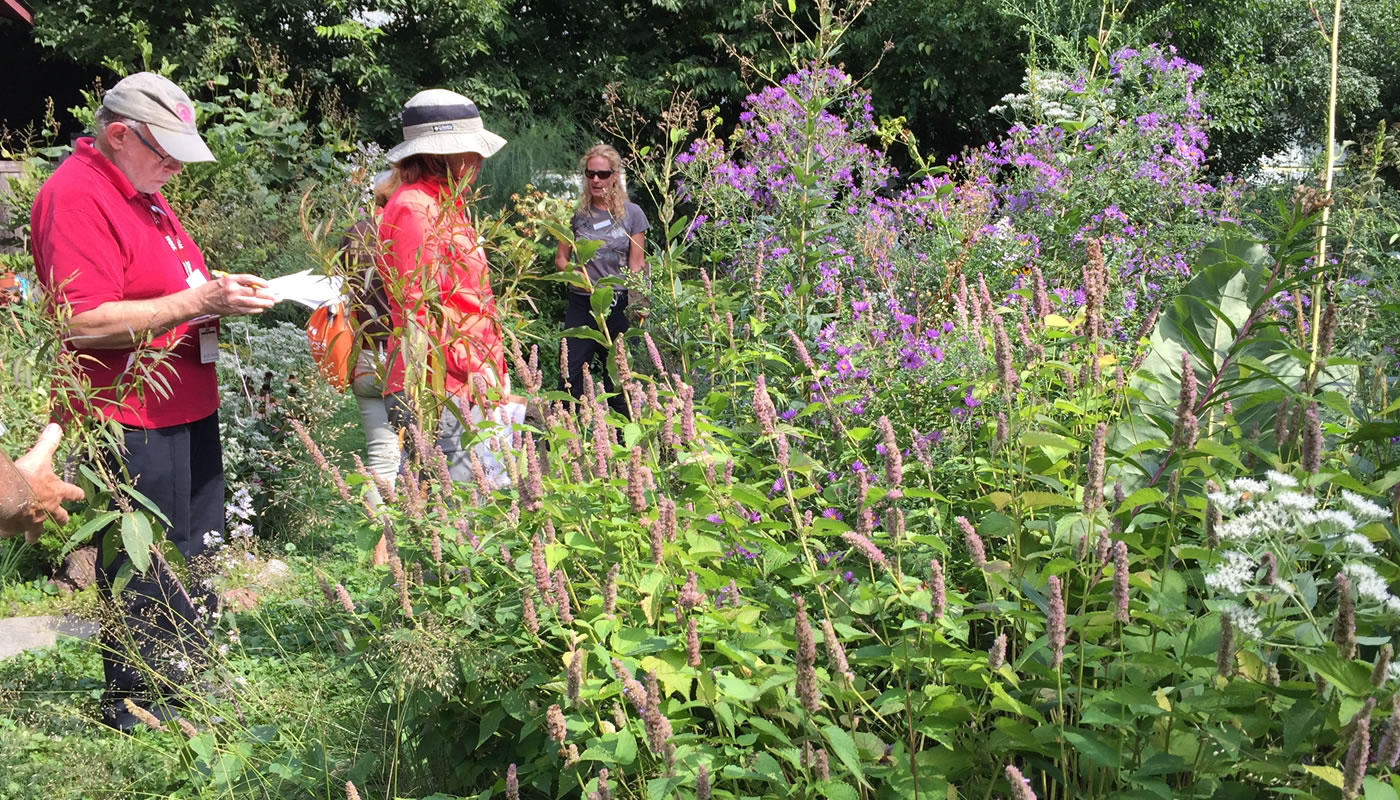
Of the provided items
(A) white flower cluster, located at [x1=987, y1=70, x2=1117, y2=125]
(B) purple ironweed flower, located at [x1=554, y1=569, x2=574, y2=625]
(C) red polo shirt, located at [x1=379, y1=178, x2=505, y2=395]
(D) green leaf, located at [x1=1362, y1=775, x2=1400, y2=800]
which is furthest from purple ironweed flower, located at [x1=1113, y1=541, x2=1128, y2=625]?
(A) white flower cluster, located at [x1=987, y1=70, x2=1117, y2=125]

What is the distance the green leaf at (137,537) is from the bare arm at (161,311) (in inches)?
23.2

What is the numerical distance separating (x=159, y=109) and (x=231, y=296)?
60 cm

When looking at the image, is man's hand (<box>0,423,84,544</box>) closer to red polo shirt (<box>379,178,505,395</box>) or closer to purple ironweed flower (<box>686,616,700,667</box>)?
red polo shirt (<box>379,178,505,395</box>)

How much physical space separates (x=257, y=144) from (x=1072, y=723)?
7550mm

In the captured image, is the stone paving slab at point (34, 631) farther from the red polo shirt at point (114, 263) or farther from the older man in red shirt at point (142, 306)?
the red polo shirt at point (114, 263)

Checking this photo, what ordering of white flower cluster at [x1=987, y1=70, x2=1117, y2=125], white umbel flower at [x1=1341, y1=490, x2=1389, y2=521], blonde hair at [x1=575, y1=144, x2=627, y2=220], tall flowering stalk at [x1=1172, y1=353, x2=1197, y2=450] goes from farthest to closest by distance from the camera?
1. blonde hair at [x1=575, y1=144, x2=627, y2=220]
2. white flower cluster at [x1=987, y1=70, x2=1117, y2=125]
3. tall flowering stalk at [x1=1172, y1=353, x2=1197, y2=450]
4. white umbel flower at [x1=1341, y1=490, x2=1389, y2=521]

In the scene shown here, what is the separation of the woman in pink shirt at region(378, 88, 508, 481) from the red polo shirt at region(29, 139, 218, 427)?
63 centimetres

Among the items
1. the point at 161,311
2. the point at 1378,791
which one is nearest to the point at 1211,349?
the point at 1378,791

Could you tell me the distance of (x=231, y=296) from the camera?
300cm

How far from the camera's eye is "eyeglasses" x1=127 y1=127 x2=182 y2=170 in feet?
10.2

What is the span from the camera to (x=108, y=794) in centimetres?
269

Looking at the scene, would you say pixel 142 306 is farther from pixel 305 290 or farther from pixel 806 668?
pixel 806 668

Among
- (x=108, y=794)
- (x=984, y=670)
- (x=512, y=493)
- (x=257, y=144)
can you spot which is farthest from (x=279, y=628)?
(x=257, y=144)

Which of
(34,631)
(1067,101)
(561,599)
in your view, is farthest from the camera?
(1067,101)
